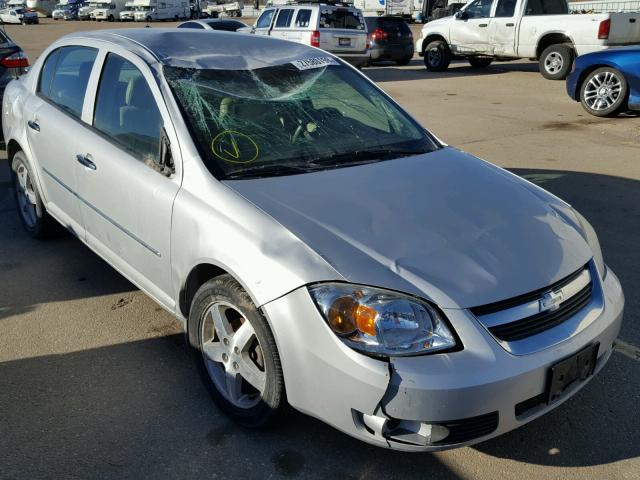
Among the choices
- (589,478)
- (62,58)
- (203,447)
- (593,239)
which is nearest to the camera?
(589,478)

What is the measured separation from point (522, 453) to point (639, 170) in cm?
555

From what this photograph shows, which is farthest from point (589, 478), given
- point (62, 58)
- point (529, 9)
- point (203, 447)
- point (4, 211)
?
point (529, 9)

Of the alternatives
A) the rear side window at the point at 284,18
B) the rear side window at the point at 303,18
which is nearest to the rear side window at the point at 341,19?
the rear side window at the point at 303,18

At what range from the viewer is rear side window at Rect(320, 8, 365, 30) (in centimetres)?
1625

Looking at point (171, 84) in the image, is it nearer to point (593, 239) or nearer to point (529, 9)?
point (593, 239)

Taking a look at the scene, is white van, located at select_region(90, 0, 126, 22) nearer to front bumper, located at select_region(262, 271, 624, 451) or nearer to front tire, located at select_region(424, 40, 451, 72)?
front tire, located at select_region(424, 40, 451, 72)

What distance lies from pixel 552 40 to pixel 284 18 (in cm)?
658

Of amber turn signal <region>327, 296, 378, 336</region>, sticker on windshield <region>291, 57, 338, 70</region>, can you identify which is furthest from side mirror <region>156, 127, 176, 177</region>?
amber turn signal <region>327, 296, 378, 336</region>

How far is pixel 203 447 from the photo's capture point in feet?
9.21

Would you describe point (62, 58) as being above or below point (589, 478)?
above

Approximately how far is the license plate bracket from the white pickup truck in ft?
43.6

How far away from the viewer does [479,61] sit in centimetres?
1850

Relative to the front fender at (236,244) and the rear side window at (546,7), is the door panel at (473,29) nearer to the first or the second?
the rear side window at (546,7)

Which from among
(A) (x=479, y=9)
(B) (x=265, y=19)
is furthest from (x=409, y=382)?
(B) (x=265, y=19)
